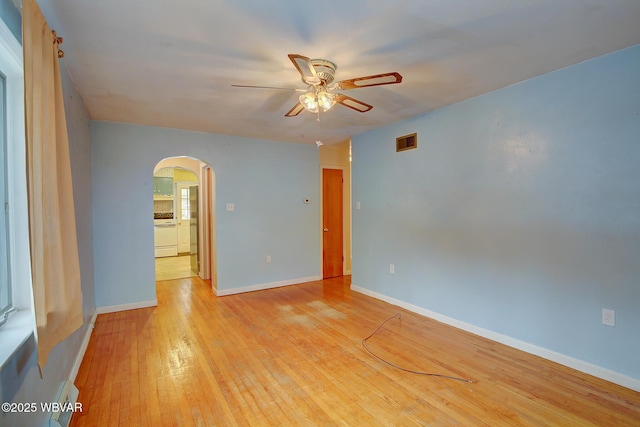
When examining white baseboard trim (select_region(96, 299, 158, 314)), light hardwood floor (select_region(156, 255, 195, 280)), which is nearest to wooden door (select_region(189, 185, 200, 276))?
light hardwood floor (select_region(156, 255, 195, 280))

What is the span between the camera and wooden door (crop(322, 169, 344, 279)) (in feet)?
18.9

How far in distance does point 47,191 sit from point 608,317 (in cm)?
380

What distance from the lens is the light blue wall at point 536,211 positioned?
88.7 inches

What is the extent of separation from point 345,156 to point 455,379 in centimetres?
442

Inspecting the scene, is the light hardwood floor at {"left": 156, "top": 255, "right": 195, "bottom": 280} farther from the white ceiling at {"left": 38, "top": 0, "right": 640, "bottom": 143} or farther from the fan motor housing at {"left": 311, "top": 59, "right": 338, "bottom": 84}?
the fan motor housing at {"left": 311, "top": 59, "right": 338, "bottom": 84}

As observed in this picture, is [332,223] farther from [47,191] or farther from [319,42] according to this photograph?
[47,191]

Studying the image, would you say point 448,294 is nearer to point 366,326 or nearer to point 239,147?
point 366,326

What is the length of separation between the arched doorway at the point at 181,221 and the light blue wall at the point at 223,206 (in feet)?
3.41

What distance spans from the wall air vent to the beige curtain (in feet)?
11.2

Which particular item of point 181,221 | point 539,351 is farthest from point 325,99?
point 181,221

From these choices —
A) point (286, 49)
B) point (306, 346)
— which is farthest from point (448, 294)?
point (286, 49)

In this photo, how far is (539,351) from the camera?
2.69m

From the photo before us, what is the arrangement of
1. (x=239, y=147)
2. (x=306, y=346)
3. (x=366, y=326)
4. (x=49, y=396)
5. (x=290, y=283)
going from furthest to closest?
(x=290, y=283) → (x=239, y=147) → (x=366, y=326) → (x=306, y=346) → (x=49, y=396)

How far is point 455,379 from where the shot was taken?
93.4 inches
